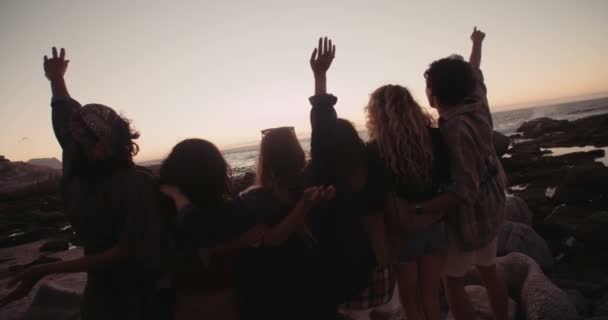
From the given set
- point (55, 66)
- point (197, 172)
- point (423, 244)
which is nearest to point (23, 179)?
point (55, 66)

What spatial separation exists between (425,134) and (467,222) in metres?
0.73

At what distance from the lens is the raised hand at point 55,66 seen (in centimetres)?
214

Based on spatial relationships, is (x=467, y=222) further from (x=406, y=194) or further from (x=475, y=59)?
(x=475, y=59)

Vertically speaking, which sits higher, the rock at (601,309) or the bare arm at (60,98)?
the bare arm at (60,98)

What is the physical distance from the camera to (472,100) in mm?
2326

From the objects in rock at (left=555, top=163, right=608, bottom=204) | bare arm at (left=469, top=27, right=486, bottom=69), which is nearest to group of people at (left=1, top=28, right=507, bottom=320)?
bare arm at (left=469, top=27, right=486, bottom=69)

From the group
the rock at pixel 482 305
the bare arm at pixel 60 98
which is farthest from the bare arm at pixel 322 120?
the rock at pixel 482 305

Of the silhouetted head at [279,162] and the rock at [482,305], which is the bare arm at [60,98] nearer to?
the silhouetted head at [279,162]

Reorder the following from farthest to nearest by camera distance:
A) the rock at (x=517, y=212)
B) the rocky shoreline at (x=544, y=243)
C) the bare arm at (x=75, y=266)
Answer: the rock at (x=517, y=212), the rocky shoreline at (x=544, y=243), the bare arm at (x=75, y=266)

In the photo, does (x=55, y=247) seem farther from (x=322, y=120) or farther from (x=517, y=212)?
(x=517, y=212)

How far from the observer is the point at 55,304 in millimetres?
4148

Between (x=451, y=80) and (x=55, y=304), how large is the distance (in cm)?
527

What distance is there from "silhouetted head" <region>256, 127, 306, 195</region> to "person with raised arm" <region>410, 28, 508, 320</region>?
0.94 metres

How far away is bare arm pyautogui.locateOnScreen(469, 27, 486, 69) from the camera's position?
9.78 ft
